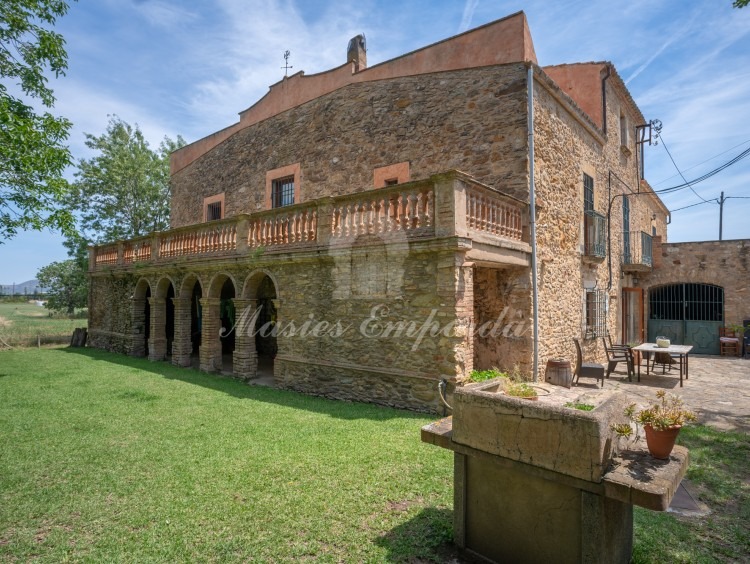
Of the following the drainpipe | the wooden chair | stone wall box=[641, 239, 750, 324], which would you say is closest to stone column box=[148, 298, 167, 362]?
the drainpipe

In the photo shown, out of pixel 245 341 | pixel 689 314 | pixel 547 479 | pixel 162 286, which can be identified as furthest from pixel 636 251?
pixel 162 286

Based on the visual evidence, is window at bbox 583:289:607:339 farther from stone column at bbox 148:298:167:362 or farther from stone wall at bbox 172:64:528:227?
stone column at bbox 148:298:167:362

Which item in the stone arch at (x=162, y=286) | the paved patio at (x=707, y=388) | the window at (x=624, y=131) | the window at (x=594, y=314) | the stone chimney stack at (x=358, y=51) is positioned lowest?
the paved patio at (x=707, y=388)

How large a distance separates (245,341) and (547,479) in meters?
9.05

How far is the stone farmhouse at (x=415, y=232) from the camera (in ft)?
23.7

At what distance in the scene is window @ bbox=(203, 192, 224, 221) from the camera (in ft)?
50.8

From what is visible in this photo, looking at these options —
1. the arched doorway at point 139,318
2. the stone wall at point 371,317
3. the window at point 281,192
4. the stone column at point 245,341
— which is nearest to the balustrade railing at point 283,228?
the stone wall at point 371,317

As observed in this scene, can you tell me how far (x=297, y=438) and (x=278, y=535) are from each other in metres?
2.34

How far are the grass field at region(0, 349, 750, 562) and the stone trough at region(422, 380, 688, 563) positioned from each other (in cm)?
57

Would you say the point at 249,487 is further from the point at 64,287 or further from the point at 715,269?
the point at 64,287

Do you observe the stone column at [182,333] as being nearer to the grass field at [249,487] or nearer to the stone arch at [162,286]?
the stone arch at [162,286]

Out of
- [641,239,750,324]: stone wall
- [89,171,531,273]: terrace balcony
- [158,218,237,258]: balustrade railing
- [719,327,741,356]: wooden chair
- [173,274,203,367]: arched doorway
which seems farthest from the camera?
[641,239,750,324]: stone wall

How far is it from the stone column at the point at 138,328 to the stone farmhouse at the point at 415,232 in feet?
0.23

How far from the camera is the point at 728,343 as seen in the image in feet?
47.7
